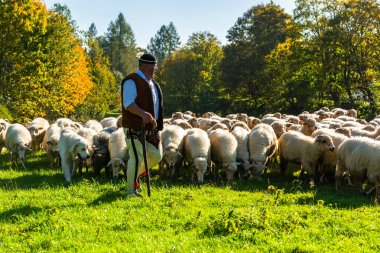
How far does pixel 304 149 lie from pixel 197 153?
3.14 metres

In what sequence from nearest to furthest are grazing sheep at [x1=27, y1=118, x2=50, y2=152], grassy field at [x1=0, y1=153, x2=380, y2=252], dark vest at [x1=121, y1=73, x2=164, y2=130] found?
1. grassy field at [x1=0, y1=153, x2=380, y2=252]
2. dark vest at [x1=121, y1=73, x2=164, y2=130]
3. grazing sheep at [x1=27, y1=118, x2=50, y2=152]

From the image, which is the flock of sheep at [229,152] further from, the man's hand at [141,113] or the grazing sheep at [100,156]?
the man's hand at [141,113]

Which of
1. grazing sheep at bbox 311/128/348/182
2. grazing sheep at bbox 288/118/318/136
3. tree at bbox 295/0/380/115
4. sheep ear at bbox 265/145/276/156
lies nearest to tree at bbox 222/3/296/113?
tree at bbox 295/0/380/115

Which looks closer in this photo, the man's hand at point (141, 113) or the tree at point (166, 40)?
the man's hand at point (141, 113)

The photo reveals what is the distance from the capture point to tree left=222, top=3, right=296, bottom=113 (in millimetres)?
41625

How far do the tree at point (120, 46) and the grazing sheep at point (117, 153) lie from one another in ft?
259

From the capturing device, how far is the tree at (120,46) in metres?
89.8

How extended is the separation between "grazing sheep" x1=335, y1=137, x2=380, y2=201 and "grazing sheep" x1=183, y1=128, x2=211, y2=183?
3.60 meters

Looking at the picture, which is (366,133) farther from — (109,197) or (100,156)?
(109,197)

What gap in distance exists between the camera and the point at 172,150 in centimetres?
1097

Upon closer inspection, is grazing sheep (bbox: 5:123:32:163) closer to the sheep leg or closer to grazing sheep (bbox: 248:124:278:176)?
grazing sheep (bbox: 248:124:278:176)

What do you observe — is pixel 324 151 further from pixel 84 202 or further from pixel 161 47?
pixel 161 47

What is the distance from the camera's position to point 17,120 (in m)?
25.6

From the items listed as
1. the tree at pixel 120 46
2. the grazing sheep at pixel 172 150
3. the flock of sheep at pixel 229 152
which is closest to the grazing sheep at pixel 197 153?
the flock of sheep at pixel 229 152
